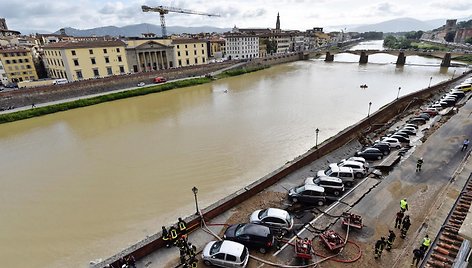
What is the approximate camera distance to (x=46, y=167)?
1859 centimetres

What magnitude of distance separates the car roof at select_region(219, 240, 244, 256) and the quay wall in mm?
2163

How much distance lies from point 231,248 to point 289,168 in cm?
726

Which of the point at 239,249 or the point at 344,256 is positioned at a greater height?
the point at 239,249

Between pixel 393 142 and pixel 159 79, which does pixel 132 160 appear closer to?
pixel 393 142

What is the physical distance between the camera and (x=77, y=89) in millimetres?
→ 37969

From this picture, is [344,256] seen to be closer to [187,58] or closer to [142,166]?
[142,166]

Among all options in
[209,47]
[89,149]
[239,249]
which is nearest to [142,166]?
[89,149]

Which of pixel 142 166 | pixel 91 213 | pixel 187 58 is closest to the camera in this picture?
pixel 91 213

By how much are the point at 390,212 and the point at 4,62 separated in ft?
186

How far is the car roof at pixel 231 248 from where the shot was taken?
8.23 meters

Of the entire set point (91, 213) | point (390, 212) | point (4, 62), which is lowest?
point (91, 213)

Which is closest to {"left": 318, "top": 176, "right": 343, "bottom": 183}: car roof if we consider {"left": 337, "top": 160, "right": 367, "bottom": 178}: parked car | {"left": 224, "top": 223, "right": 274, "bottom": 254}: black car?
{"left": 337, "top": 160, "right": 367, "bottom": 178}: parked car

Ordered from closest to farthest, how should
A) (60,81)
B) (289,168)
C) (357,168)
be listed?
(357,168) < (289,168) < (60,81)

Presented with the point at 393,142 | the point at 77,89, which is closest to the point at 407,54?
the point at 393,142
